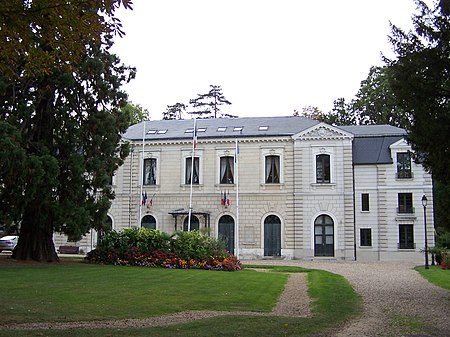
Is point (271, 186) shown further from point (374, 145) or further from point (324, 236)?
point (374, 145)

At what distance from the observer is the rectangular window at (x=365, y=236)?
3694cm

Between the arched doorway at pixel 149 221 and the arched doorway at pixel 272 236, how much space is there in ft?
27.3

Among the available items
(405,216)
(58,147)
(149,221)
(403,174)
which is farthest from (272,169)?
(58,147)

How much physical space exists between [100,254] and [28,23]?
18827mm

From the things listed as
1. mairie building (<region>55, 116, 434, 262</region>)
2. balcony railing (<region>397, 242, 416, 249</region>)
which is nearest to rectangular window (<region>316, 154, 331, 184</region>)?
mairie building (<region>55, 116, 434, 262</region>)

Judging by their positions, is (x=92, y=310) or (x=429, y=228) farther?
(x=429, y=228)

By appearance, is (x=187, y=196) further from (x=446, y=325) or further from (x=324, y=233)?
(x=446, y=325)

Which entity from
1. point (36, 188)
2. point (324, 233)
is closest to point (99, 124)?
point (36, 188)

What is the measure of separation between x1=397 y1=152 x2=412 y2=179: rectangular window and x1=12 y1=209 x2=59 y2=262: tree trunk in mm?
23582

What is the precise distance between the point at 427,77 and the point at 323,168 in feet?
78.9

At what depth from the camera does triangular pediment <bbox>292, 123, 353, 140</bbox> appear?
1484 inches

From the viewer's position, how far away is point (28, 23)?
8133 mm

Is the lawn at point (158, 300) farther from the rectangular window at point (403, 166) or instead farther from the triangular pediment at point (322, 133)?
the rectangular window at point (403, 166)

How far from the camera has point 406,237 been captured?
36.5 m
